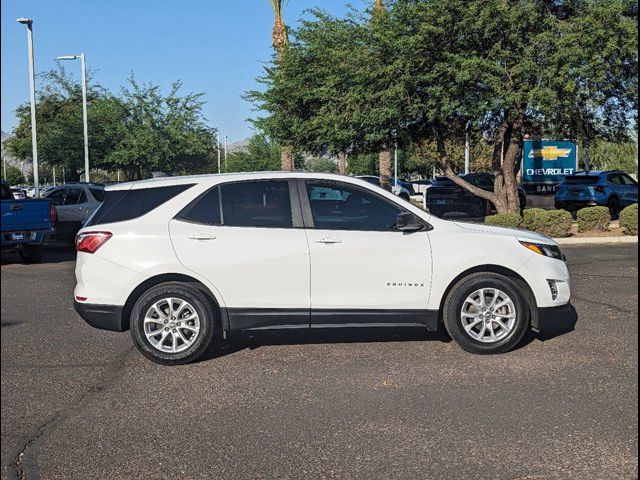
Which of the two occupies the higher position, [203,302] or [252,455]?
[203,302]

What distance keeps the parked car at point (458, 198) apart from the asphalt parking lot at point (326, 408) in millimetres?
18022

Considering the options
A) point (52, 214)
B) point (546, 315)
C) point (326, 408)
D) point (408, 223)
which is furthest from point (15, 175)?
point (326, 408)

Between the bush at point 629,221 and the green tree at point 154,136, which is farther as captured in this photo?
the green tree at point 154,136

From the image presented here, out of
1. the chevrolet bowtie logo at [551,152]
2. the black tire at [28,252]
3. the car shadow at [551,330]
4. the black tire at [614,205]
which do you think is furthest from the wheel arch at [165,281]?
the chevrolet bowtie logo at [551,152]

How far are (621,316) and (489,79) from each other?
9946 millimetres

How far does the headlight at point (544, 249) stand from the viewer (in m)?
6.86

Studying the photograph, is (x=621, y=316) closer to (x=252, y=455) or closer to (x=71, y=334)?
(x=252, y=455)

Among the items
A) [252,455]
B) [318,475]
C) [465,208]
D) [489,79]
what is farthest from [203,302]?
[465,208]

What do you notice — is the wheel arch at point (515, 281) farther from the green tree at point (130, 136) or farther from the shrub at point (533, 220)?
the green tree at point (130, 136)

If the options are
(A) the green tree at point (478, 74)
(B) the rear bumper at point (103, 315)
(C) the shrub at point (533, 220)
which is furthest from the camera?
(C) the shrub at point (533, 220)

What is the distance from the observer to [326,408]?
529 centimetres

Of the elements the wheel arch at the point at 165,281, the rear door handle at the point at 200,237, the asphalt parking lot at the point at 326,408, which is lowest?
the asphalt parking lot at the point at 326,408

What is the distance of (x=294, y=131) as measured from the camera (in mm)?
22344

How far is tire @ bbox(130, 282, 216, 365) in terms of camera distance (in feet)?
21.3
